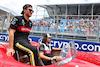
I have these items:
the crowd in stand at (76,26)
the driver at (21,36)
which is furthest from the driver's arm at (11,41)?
the crowd in stand at (76,26)

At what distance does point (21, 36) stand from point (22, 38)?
0.05 meters

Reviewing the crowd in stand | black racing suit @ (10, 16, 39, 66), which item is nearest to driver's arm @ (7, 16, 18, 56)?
black racing suit @ (10, 16, 39, 66)

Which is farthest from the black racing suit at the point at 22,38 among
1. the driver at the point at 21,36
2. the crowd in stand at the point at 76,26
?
the crowd in stand at the point at 76,26

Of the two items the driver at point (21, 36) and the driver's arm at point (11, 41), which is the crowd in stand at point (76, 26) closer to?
the driver at point (21, 36)

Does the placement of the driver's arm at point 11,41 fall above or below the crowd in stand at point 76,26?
below

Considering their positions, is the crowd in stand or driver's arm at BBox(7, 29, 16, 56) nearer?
driver's arm at BBox(7, 29, 16, 56)

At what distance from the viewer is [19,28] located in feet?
5.91

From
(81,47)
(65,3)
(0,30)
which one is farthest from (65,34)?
(65,3)

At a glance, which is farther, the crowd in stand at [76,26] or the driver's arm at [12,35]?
the crowd in stand at [76,26]

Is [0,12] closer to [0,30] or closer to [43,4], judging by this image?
[0,30]

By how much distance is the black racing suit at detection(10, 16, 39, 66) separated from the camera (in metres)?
1.70

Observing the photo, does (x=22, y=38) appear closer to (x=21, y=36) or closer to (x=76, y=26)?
(x=21, y=36)

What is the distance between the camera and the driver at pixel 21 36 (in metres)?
1.71

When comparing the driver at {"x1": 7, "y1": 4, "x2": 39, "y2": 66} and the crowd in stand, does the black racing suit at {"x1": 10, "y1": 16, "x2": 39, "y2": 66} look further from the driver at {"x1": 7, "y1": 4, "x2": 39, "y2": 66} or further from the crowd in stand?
the crowd in stand
